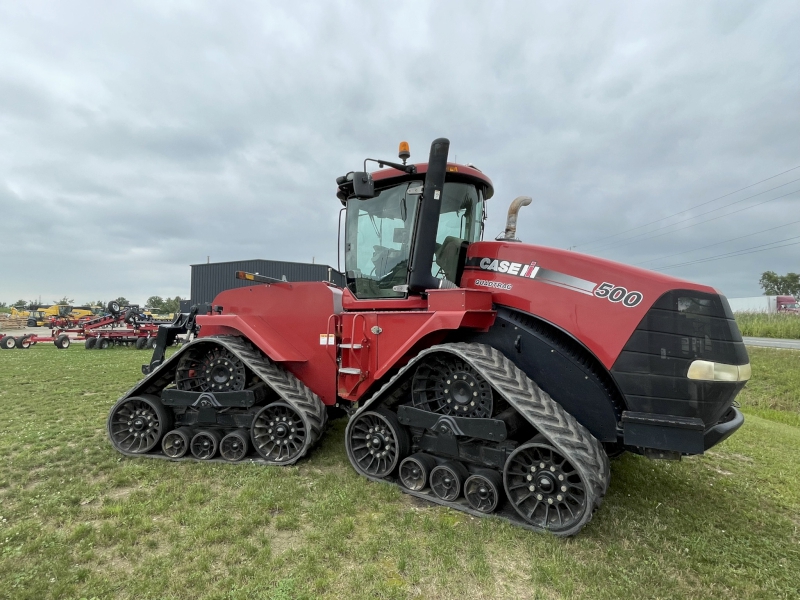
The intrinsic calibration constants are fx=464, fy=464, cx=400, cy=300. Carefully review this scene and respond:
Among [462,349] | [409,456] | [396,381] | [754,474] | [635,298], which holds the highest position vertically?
[635,298]

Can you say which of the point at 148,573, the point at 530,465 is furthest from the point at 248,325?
the point at 530,465

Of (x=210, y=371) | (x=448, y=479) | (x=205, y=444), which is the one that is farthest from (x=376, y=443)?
(x=210, y=371)

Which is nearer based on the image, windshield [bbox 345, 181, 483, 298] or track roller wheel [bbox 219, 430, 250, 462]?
windshield [bbox 345, 181, 483, 298]

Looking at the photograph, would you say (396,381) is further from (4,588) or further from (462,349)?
(4,588)

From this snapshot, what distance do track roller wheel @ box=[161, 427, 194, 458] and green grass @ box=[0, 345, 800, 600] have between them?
7.1 inches

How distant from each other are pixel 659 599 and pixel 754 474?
360 centimetres

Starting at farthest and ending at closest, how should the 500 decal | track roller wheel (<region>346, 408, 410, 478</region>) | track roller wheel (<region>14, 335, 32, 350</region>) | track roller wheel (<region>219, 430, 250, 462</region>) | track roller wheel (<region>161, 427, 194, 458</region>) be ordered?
track roller wheel (<region>14, 335, 32, 350</region>) < track roller wheel (<region>161, 427, 194, 458</region>) < track roller wheel (<region>219, 430, 250, 462</region>) < track roller wheel (<region>346, 408, 410, 478</region>) < the 500 decal

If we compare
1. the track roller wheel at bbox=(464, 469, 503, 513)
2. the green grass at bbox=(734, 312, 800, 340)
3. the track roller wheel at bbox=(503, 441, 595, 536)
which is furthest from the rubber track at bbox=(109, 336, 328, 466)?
the green grass at bbox=(734, 312, 800, 340)

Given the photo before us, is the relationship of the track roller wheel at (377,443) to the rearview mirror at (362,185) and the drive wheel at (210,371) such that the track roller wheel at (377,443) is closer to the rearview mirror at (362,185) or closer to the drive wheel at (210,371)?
the drive wheel at (210,371)

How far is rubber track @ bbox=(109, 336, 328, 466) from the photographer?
492 centimetres

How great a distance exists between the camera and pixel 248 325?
5.53m

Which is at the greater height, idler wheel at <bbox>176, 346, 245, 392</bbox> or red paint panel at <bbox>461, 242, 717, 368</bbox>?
red paint panel at <bbox>461, 242, 717, 368</bbox>

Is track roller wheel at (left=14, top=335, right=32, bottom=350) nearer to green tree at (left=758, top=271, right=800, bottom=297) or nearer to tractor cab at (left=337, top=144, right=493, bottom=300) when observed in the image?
tractor cab at (left=337, top=144, right=493, bottom=300)

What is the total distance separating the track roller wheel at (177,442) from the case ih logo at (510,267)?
3.76 m
